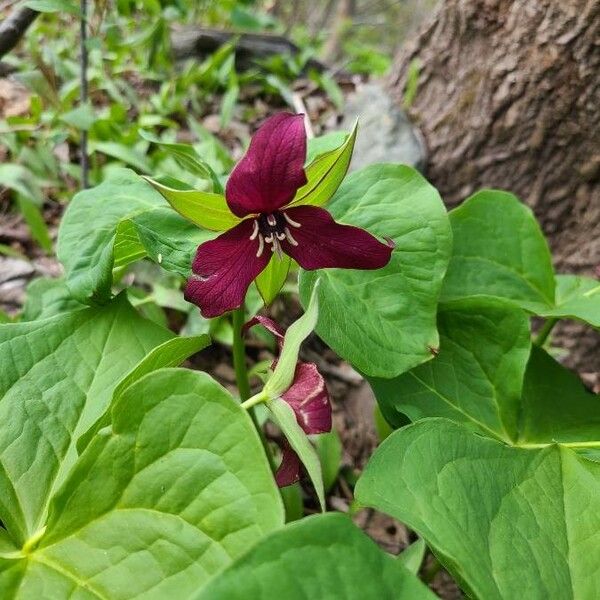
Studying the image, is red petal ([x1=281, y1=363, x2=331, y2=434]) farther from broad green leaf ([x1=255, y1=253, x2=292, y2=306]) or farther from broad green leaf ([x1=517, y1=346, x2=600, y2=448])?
broad green leaf ([x1=517, y1=346, x2=600, y2=448])

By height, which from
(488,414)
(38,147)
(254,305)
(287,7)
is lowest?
(287,7)

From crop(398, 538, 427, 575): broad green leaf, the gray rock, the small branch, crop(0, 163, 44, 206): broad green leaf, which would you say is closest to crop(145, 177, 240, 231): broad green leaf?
crop(398, 538, 427, 575): broad green leaf

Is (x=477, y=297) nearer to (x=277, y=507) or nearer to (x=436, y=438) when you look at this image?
(x=436, y=438)

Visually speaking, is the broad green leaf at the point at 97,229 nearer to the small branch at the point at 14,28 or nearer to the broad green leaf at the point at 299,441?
the broad green leaf at the point at 299,441

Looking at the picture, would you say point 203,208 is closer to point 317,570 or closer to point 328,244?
point 328,244

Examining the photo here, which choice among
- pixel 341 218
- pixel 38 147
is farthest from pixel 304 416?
pixel 38 147

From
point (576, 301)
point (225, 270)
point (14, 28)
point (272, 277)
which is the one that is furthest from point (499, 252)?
point (14, 28)
